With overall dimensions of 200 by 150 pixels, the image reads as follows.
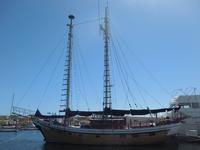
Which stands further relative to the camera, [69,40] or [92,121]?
[69,40]

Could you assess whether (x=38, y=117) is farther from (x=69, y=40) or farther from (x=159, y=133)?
(x=159, y=133)

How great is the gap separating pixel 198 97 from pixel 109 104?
1865cm

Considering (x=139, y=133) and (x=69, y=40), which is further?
(x=69, y=40)

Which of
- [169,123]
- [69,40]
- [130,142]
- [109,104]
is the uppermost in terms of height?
[69,40]

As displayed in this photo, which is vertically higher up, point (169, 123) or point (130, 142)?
point (169, 123)

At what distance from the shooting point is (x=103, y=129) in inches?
1622

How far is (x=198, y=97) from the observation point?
52.8 meters

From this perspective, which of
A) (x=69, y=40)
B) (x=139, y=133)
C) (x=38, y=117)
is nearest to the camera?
(x=139, y=133)

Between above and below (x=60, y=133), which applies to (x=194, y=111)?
above

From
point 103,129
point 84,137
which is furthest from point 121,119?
point 84,137

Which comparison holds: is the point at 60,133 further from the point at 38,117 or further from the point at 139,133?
the point at 139,133

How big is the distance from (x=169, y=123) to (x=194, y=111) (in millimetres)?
10047

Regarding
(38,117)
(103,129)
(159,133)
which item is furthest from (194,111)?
(38,117)

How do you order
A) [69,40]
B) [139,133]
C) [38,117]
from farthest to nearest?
[69,40] < [38,117] < [139,133]
